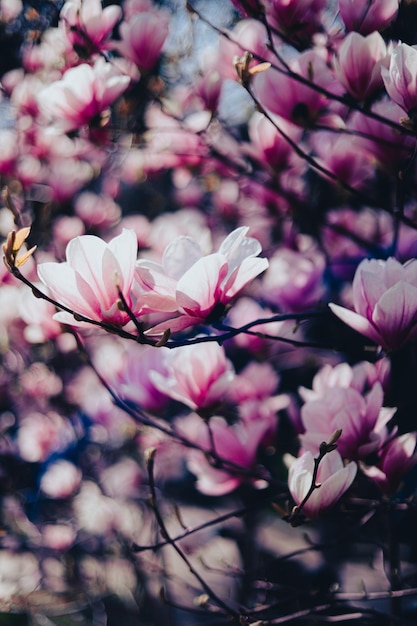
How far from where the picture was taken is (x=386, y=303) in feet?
1.71

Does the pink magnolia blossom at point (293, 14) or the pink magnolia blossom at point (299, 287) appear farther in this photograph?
the pink magnolia blossom at point (299, 287)

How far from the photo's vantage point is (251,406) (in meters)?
0.92

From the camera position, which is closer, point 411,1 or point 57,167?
point 411,1

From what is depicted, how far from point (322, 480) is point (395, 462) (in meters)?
0.10

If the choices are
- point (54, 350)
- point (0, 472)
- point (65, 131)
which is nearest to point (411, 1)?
point (65, 131)

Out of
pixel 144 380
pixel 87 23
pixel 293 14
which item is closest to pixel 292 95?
pixel 293 14

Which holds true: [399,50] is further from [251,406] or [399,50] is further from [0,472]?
[0,472]

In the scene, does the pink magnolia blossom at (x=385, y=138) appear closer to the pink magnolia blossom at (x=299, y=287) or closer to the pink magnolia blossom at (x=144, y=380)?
the pink magnolia blossom at (x=299, y=287)

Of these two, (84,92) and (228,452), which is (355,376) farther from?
(84,92)

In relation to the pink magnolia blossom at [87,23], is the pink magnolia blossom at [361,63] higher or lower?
higher

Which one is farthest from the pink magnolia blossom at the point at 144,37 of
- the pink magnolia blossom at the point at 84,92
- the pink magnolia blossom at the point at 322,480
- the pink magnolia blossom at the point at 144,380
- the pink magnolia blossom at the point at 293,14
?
the pink magnolia blossom at the point at 322,480

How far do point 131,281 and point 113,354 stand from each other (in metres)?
0.78

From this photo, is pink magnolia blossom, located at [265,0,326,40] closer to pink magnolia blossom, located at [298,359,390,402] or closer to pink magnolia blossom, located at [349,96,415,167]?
pink magnolia blossom, located at [349,96,415,167]

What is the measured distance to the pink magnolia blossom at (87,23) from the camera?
2.73 ft
